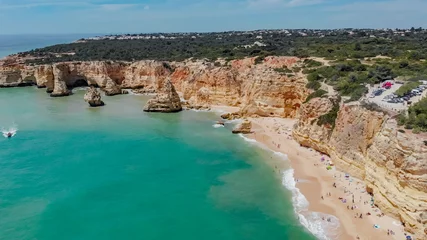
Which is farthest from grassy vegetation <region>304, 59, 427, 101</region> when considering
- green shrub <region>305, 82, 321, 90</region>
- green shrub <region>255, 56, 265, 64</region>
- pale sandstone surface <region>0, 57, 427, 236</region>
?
green shrub <region>255, 56, 265, 64</region>

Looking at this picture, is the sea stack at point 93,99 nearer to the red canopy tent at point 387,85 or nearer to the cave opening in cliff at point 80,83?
the cave opening in cliff at point 80,83

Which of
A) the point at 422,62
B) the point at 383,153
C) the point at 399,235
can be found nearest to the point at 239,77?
the point at 422,62

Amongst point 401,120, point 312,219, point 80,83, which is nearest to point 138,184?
point 312,219

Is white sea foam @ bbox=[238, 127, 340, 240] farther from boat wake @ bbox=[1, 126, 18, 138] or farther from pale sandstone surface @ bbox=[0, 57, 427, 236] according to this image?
boat wake @ bbox=[1, 126, 18, 138]

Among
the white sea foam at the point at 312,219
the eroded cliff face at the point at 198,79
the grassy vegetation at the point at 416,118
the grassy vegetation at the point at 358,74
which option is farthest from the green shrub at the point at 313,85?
the white sea foam at the point at 312,219

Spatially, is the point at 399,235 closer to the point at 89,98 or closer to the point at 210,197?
the point at 210,197

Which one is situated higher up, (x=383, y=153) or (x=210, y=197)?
(x=383, y=153)

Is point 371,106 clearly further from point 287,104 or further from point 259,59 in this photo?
point 259,59
